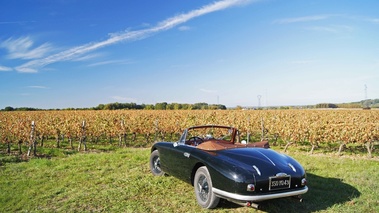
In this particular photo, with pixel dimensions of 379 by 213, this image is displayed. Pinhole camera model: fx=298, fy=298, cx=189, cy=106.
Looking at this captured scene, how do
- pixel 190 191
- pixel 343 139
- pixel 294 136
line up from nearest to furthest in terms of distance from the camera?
1. pixel 190 191
2. pixel 343 139
3. pixel 294 136

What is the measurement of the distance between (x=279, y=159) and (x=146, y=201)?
2.42 m

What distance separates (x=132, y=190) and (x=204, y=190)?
1.73 meters

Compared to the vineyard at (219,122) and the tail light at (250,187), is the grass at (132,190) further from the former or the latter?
the vineyard at (219,122)

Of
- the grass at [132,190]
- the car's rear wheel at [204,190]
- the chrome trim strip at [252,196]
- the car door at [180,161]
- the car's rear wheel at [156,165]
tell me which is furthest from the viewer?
the car's rear wheel at [156,165]

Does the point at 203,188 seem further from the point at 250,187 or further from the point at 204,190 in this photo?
the point at 250,187

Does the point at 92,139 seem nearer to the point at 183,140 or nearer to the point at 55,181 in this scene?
the point at 55,181

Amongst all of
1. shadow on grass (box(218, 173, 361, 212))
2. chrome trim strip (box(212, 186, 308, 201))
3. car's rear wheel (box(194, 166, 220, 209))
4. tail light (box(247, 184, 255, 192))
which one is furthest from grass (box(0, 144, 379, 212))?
tail light (box(247, 184, 255, 192))

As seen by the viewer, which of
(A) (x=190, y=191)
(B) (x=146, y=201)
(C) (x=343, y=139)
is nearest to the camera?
(B) (x=146, y=201)

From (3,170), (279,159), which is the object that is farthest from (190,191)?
(3,170)

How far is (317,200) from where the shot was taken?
17.5 feet

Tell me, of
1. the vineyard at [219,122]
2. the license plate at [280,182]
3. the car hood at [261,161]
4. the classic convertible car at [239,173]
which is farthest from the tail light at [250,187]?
the vineyard at [219,122]

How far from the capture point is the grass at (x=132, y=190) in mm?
5012

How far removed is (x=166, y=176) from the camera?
22.9 feet

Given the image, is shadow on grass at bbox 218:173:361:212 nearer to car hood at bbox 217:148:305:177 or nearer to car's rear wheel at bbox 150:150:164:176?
car hood at bbox 217:148:305:177
